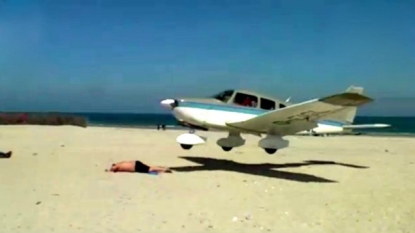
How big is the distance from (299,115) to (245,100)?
1912 mm

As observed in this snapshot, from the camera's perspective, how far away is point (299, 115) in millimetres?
13625

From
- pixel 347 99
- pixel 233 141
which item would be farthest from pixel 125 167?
pixel 233 141

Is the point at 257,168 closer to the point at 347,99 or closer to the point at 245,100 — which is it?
the point at 245,100

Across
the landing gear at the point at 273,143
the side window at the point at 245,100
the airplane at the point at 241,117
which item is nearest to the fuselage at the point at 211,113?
the airplane at the point at 241,117

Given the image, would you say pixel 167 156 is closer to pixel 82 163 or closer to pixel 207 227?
pixel 82 163

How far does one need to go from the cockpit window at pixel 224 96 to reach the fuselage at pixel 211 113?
30 centimetres

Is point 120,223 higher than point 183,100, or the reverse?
point 183,100

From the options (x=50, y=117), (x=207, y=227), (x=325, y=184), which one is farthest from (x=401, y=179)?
(x=50, y=117)

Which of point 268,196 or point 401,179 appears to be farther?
point 401,179

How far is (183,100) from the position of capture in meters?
14.4

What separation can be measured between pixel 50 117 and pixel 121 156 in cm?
3482

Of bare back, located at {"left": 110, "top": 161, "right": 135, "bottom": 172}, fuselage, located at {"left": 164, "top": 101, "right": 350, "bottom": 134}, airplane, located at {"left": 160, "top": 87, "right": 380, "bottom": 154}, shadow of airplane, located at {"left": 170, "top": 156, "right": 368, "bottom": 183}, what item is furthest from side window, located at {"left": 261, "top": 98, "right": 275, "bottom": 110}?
bare back, located at {"left": 110, "top": 161, "right": 135, "bottom": 172}

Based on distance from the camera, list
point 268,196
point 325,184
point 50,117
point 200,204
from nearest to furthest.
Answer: point 200,204, point 268,196, point 325,184, point 50,117

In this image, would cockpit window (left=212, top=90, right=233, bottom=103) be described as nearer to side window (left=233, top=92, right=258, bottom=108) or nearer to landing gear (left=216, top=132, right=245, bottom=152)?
side window (left=233, top=92, right=258, bottom=108)
